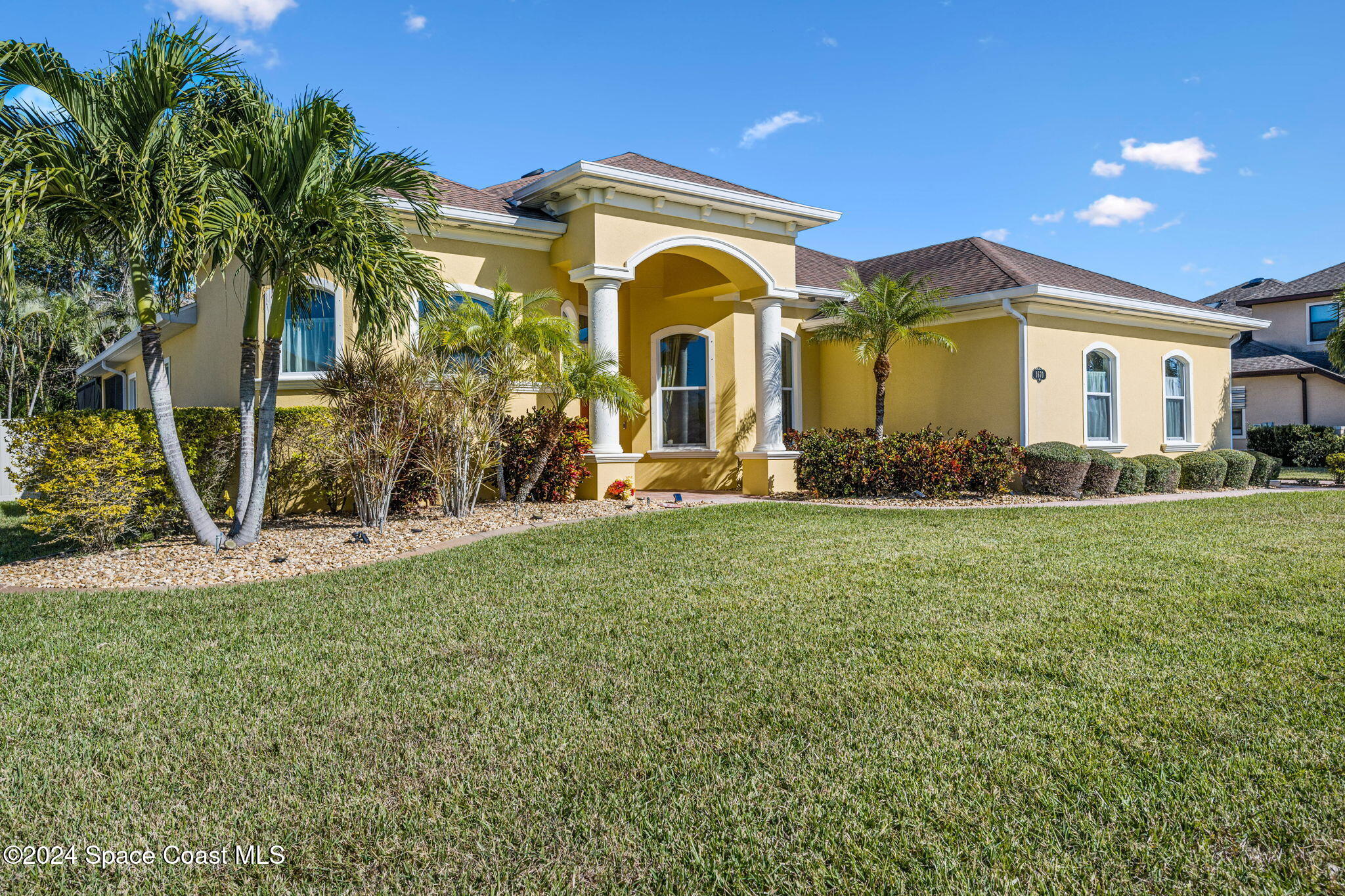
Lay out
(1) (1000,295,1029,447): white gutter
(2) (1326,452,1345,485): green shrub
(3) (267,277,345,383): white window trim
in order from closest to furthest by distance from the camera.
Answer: (3) (267,277,345,383): white window trim, (1) (1000,295,1029,447): white gutter, (2) (1326,452,1345,485): green shrub

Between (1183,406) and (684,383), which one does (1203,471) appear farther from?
(684,383)

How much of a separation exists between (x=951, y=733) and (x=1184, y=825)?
98 cm

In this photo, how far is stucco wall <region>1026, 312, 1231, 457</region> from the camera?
1503 centimetres

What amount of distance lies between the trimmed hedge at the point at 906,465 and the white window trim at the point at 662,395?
193cm

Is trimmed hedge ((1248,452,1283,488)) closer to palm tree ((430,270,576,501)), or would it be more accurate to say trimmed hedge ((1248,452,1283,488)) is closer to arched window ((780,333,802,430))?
arched window ((780,333,802,430))

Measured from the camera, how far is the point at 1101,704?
3.99 m

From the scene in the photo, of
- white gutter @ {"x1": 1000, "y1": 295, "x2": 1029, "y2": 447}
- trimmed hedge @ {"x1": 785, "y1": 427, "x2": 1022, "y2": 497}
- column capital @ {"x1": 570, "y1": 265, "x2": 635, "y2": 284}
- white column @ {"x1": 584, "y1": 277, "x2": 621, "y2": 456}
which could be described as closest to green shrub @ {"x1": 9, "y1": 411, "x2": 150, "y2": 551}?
white column @ {"x1": 584, "y1": 277, "x2": 621, "y2": 456}

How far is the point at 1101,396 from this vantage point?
1627 centimetres

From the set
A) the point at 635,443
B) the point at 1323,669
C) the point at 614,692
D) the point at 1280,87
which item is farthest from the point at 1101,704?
the point at 1280,87

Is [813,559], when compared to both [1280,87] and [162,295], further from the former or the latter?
[1280,87]

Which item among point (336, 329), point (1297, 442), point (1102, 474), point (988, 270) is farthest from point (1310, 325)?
point (336, 329)

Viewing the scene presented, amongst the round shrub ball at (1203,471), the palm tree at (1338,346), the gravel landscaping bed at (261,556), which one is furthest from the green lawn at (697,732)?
the palm tree at (1338,346)

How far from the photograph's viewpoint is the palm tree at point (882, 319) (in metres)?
14.0

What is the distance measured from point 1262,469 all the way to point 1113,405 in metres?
3.94
